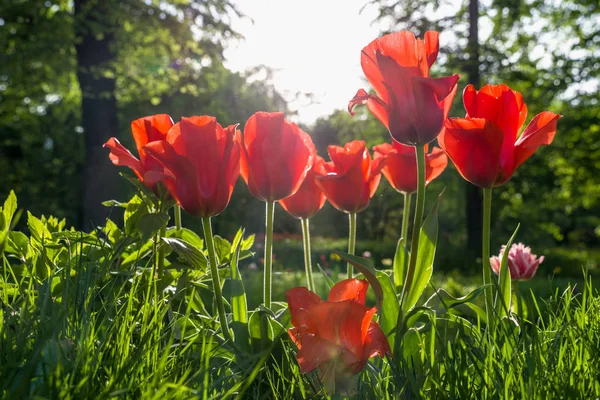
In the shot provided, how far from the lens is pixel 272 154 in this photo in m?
1.30

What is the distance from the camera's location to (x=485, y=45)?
1138 cm

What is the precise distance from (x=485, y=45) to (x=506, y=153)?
10950 mm

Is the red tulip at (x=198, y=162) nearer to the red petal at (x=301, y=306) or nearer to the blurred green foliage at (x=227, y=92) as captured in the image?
the red petal at (x=301, y=306)

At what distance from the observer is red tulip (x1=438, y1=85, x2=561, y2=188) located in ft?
4.02

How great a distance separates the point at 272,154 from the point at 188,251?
0.92 feet

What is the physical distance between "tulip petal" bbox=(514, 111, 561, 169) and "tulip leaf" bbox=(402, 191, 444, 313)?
0.72ft

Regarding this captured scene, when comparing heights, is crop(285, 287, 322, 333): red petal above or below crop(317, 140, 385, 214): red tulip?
below

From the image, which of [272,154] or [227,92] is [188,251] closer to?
[272,154]

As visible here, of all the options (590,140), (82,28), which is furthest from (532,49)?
(82,28)

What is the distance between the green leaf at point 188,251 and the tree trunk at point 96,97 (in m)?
7.59

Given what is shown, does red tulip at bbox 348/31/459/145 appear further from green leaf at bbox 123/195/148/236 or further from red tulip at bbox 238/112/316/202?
green leaf at bbox 123/195/148/236

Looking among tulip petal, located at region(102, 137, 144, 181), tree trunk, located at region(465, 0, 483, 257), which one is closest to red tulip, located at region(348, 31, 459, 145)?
tulip petal, located at region(102, 137, 144, 181)

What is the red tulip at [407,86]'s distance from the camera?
3.91ft

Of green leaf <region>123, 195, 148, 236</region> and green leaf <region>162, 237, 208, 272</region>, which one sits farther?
green leaf <region>123, 195, 148, 236</region>
